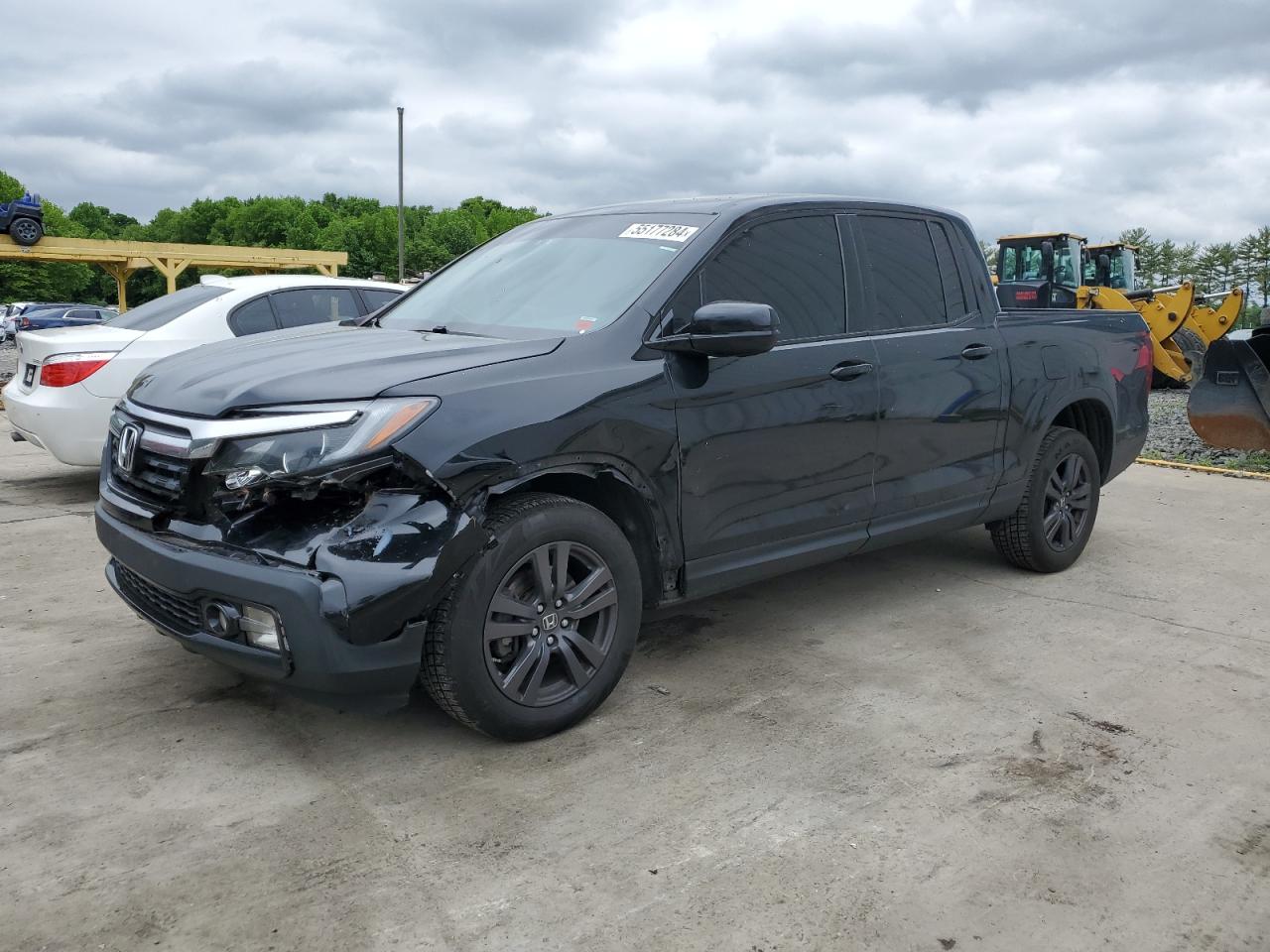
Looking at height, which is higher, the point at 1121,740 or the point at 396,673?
the point at 396,673

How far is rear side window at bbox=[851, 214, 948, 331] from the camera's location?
448cm

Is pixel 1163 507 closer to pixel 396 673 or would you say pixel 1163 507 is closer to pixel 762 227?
pixel 762 227

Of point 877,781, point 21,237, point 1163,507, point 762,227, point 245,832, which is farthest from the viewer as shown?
point 21,237

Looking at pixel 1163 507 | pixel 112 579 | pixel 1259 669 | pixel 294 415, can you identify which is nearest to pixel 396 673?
pixel 294 415

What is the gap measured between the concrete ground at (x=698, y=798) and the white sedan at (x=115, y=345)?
84.7 inches

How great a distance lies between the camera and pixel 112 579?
364 cm

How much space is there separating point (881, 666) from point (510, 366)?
6.31 feet

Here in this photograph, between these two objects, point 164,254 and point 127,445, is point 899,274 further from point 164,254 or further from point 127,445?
point 164,254

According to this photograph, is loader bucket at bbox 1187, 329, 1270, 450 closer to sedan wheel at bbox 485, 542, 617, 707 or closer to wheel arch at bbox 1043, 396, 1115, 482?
wheel arch at bbox 1043, 396, 1115, 482

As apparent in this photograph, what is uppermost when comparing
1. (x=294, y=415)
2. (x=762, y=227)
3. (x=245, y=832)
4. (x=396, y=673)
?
(x=762, y=227)

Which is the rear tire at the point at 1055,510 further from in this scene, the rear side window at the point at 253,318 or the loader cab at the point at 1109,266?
the loader cab at the point at 1109,266

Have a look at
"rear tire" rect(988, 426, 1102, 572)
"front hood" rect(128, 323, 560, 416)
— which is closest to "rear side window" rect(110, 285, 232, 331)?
"front hood" rect(128, 323, 560, 416)

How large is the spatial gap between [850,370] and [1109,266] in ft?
57.6

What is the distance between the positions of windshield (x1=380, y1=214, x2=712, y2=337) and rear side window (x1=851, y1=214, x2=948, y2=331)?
2.80 ft
